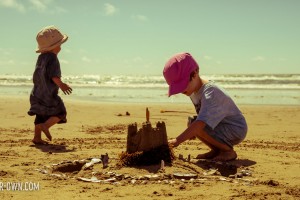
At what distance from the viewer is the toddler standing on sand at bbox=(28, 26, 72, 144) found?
7.36 metres

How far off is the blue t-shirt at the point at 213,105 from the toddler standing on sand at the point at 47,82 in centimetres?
290

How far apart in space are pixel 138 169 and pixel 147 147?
0.34 metres

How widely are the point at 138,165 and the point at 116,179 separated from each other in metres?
0.47

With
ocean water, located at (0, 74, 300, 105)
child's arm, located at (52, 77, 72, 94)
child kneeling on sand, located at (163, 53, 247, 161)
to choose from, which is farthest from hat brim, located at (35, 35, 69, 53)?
ocean water, located at (0, 74, 300, 105)

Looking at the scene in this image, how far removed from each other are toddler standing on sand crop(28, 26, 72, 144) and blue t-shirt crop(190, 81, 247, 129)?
2902 mm

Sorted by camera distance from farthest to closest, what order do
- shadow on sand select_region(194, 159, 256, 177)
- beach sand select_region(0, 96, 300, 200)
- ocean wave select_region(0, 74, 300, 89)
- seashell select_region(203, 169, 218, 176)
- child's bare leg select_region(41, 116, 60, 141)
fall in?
ocean wave select_region(0, 74, 300, 89) → child's bare leg select_region(41, 116, 60, 141) → shadow on sand select_region(194, 159, 256, 177) → seashell select_region(203, 169, 218, 176) → beach sand select_region(0, 96, 300, 200)

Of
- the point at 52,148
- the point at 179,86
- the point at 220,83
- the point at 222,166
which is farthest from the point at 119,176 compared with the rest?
the point at 220,83

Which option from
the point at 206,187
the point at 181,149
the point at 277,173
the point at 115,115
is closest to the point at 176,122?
the point at 115,115

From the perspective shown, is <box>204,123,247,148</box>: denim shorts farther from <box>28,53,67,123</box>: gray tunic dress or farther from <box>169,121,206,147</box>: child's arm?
<box>28,53,67,123</box>: gray tunic dress

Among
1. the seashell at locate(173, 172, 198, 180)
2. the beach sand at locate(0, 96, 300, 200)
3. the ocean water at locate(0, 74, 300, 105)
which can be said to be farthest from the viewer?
the ocean water at locate(0, 74, 300, 105)

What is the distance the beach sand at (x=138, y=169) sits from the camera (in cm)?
418

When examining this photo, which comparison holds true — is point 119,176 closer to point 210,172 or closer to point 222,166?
point 210,172

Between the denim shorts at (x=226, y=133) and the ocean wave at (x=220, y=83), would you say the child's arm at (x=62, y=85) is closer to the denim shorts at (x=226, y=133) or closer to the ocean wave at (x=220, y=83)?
the denim shorts at (x=226, y=133)

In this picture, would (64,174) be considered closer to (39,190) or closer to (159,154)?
(39,190)
